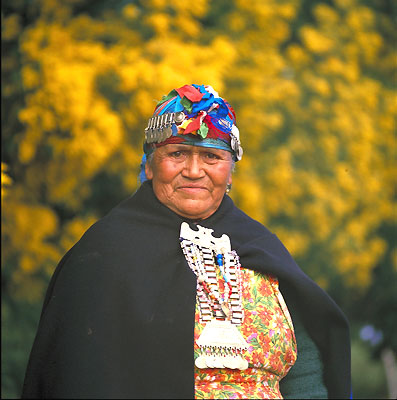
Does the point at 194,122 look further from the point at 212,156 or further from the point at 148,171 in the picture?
the point at 148,171

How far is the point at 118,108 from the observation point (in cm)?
586

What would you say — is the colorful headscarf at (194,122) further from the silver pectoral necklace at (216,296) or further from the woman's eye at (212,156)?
the silver pectoral necklace at (216,296)

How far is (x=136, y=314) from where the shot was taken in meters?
2.75

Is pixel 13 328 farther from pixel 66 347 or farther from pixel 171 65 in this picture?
pixel 66 347

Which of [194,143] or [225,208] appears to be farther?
[225,208]

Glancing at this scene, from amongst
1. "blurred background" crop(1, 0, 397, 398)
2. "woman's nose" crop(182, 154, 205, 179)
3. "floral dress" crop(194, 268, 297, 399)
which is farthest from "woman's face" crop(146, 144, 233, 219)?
"blurred background" crop(1, 0, 397, 398)

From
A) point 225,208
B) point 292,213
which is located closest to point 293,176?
point 292,213

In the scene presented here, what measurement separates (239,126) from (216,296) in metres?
4.16

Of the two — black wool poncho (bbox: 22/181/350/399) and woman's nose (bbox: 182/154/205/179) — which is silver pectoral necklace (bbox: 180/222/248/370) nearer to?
black wool poncho (bbox: 22/181/350/399)

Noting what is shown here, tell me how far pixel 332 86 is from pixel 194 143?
5.56m

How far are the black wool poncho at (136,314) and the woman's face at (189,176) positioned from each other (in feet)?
0.21

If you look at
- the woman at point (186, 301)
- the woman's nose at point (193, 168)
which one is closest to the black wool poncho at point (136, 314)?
the woman at point (186, 301)

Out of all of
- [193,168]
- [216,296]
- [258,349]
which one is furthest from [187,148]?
[258,349]

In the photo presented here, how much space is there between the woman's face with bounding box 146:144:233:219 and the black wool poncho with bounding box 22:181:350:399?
63mm
